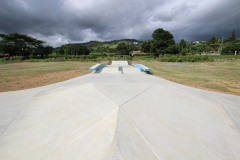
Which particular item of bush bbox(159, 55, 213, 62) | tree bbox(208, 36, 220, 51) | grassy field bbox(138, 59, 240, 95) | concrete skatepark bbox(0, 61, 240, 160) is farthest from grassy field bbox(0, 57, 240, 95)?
tree bbox(208, 36, 220, 51)

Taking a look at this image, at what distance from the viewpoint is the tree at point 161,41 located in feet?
185

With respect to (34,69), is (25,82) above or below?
below

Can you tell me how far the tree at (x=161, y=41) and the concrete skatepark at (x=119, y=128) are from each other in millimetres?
52277

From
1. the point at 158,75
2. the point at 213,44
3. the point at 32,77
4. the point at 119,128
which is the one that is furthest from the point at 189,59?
the point at 213,44

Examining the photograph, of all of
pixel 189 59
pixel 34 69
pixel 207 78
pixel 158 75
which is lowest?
pixel 207 78

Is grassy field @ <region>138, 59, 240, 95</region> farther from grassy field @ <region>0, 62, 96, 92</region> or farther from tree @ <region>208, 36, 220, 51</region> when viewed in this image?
tree @ <region>208, 36, 220, 51</region>

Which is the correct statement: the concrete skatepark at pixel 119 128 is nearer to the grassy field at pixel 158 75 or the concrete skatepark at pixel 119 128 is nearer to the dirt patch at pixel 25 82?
the dirt patch at pixel 25 82

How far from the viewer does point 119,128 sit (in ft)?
13.3

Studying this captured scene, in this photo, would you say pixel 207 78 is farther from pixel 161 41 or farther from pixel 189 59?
pixel 161 41

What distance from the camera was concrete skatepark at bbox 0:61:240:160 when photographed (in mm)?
3537

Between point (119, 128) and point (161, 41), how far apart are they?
185 feet

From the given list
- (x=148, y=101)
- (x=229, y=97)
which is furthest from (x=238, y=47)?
(x=148, y=101)

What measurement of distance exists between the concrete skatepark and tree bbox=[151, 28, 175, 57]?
52277 mm

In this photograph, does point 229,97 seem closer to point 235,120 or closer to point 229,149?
point 235,120
